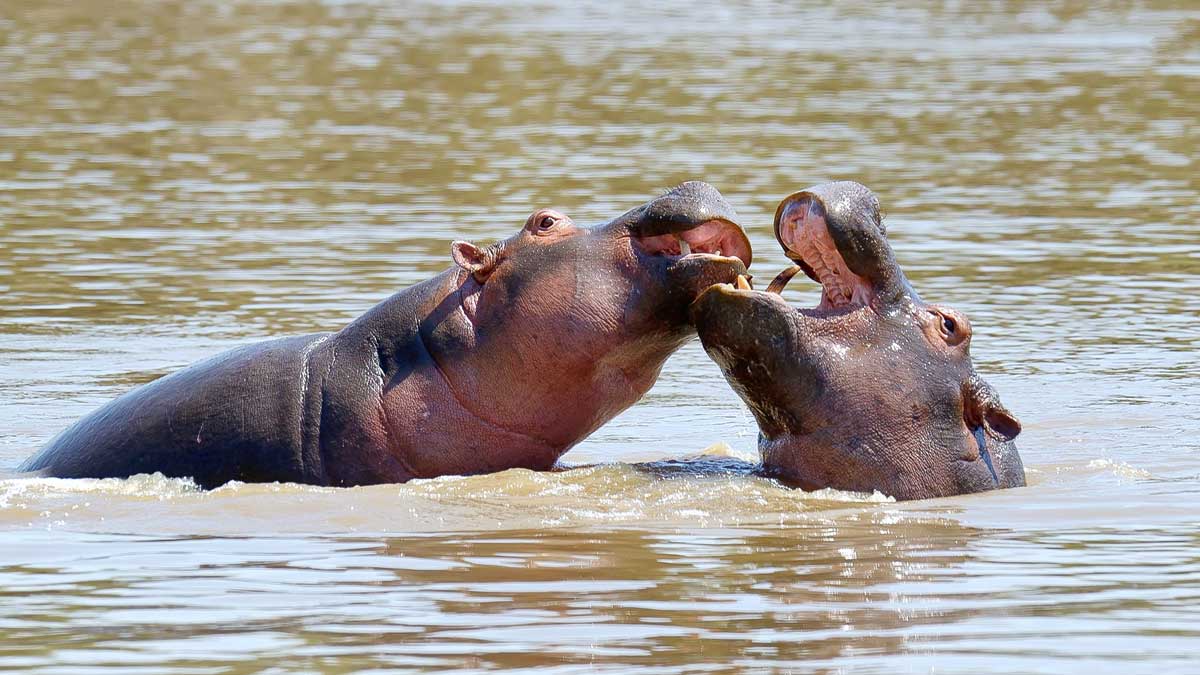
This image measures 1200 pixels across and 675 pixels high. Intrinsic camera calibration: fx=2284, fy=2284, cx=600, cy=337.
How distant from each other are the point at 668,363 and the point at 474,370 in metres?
5.18

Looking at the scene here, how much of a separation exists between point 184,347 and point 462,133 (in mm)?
10880

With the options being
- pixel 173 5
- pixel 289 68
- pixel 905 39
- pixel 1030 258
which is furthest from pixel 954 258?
pixel 173 5

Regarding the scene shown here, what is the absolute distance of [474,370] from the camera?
9.00 m

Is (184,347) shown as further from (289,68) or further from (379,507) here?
(289,68)

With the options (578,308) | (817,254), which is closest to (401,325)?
(578,308)

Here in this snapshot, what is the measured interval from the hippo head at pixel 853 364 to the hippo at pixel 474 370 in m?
0.23

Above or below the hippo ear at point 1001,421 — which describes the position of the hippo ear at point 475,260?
above

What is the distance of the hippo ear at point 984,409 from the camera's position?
8.80 metres

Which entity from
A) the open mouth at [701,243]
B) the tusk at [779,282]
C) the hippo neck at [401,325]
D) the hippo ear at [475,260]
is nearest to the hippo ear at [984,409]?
the tusk at [779,282]

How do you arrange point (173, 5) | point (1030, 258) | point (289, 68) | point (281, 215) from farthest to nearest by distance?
point (173, 5) < point (289, 68) < point (281, 215) < point (1030, 258)

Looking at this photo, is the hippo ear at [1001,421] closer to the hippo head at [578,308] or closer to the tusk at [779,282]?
the tusk at [779,282]

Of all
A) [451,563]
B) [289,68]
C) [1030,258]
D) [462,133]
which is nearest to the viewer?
[451,563]

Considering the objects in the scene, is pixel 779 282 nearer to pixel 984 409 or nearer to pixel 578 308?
pixel 578 308

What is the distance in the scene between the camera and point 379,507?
8.73 meters
